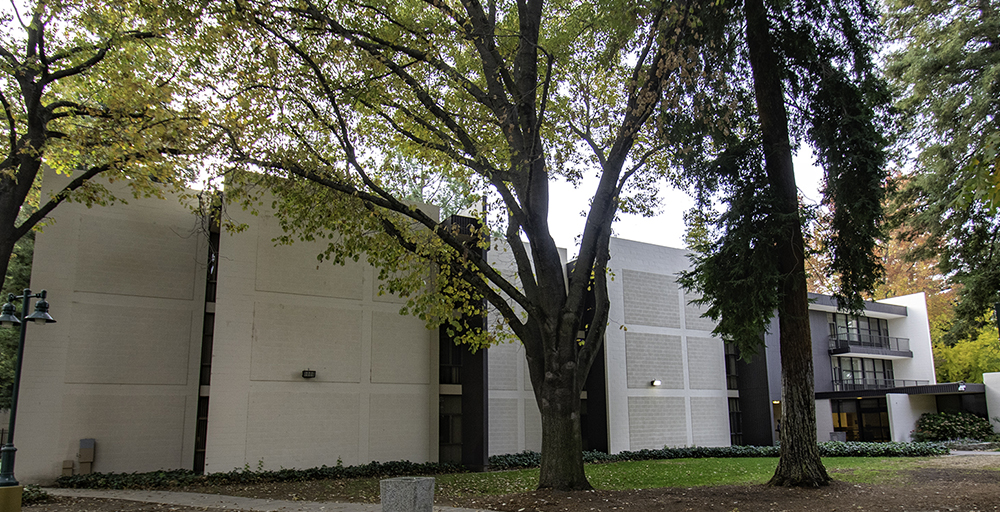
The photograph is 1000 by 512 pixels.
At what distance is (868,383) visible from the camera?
30.5 m

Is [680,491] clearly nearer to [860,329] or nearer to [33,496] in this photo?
[33,496]

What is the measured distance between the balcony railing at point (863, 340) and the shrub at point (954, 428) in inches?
162

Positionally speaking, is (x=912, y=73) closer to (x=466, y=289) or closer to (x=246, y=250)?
(x=466, y=289)

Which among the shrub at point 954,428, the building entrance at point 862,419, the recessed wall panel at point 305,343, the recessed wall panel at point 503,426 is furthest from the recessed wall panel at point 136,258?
the shrub at point 954,428

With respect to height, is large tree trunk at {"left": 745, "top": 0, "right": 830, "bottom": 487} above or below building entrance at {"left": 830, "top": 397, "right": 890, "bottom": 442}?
above

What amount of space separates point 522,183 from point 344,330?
809 centimetres

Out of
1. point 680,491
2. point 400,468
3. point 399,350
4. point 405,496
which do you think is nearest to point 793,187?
point 680,491

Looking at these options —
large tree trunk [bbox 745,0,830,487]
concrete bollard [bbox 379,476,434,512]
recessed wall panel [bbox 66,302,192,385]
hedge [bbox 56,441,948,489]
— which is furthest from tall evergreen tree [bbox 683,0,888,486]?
recessed wall panel [bbox 66,302,192,385]

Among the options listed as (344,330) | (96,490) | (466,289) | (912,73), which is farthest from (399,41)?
(912,73)

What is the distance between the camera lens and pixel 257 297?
51.8 feet

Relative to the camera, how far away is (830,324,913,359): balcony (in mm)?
28656

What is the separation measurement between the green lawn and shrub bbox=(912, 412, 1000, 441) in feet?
36.7

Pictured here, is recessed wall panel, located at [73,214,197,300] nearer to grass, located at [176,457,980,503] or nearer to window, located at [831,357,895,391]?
Result: grass, located at [176,457,980,503]

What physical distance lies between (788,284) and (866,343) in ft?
73.5
